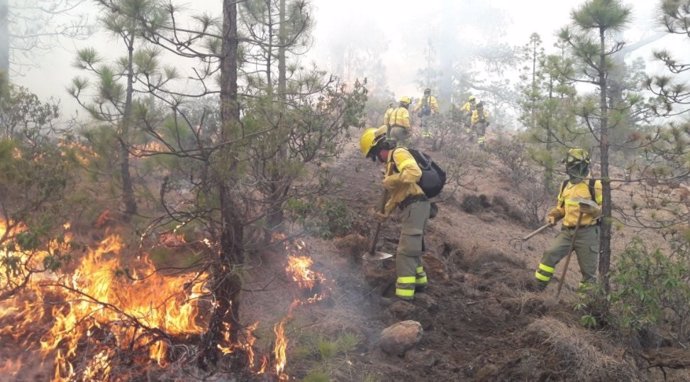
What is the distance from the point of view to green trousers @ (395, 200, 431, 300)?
5.45 metres

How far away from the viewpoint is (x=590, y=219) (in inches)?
228

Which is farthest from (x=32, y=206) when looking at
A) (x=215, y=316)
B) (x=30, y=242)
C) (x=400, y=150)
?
(x=400, y=150)

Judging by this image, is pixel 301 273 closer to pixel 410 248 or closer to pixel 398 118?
pixel 410 248

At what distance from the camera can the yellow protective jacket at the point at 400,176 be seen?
5320mm

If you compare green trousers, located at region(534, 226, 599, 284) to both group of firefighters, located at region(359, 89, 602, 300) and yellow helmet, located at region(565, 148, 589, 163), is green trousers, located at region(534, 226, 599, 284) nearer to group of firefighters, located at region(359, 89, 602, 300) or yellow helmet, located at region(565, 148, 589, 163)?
group of firefighters, located at region(359, 89, 602, 300)

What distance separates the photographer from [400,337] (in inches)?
183

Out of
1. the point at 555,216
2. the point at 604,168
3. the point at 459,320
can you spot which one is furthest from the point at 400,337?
the point at 555,216

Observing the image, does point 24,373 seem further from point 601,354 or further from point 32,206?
point 601,354

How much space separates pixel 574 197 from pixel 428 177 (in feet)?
5.84

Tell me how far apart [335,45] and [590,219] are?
41.6 meters

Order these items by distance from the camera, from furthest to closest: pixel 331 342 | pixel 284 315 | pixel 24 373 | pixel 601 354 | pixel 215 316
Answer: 1. pixel 284 315
2. pixel 331 342
3. pixel 601 354
4. pixel 215 316
5. pixel 24 373

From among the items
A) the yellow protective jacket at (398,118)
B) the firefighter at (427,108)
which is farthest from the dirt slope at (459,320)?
the firefighter at (427,108)

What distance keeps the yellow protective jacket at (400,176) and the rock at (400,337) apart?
1.45 metres

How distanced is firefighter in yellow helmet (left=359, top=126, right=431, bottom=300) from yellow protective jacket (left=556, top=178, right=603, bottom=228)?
172 centimetres
